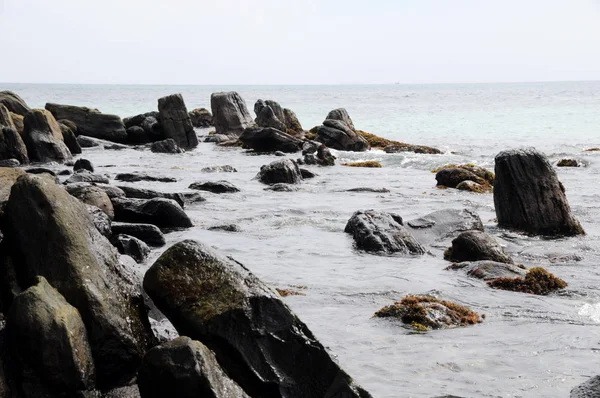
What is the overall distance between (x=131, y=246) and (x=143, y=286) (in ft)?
21.4

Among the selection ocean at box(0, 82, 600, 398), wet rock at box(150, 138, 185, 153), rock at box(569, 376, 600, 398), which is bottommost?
wet rock at box(150, 138, 185, 153)

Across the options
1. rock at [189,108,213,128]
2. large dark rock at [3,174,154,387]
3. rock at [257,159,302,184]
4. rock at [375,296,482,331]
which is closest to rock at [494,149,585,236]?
rock at [375,296,482,331]

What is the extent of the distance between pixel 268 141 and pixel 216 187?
17.4m

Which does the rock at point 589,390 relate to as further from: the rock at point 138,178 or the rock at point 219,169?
the rock at point 219,169

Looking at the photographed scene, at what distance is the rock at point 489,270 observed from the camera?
1414 centimetres

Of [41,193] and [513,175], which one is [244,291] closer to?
[41,193]

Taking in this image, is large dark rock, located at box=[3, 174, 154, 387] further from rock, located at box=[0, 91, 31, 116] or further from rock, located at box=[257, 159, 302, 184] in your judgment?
rock, located at box=[0, 91, 31, 116]

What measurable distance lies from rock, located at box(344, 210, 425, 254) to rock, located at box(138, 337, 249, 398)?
10009 millimetres

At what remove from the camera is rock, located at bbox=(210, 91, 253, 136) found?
167ft

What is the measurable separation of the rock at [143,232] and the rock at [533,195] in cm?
962

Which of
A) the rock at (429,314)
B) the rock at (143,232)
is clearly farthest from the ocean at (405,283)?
the rock at (143,232)

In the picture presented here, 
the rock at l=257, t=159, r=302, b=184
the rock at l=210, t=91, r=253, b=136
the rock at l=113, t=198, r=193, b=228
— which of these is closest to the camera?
the rock at l=113, t=198, r=193, b=228

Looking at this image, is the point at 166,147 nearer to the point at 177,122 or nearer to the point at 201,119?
the point at 177,122

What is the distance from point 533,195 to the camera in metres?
19.0
